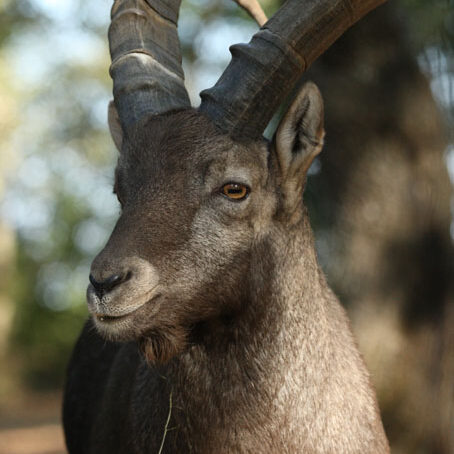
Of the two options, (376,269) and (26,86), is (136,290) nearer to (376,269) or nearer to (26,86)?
(376,269)

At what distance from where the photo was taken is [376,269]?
8.34 meters

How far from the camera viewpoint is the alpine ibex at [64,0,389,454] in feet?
12.5

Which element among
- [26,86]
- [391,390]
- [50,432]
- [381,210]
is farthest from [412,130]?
[26,86]

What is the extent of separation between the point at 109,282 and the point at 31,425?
17.3 metres

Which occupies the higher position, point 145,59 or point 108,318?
point 145,59

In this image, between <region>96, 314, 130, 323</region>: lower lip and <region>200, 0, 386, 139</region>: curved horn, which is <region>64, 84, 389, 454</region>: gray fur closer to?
<region>96, 314, 130, 323</region>: lower lip

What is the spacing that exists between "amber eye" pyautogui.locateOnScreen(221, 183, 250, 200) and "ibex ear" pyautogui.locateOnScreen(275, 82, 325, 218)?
32cm

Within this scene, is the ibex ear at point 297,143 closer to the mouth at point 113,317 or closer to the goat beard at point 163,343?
the goat beard at point 163,343

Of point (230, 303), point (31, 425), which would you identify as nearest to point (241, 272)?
point (230, 303)

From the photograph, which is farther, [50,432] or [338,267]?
[50,432]

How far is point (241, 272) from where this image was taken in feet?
13.0

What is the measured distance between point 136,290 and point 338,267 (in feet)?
17.0

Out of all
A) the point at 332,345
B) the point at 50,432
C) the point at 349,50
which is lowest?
the point at 50,432

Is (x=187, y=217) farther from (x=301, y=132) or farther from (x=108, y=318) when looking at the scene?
(x=301, y=132)
